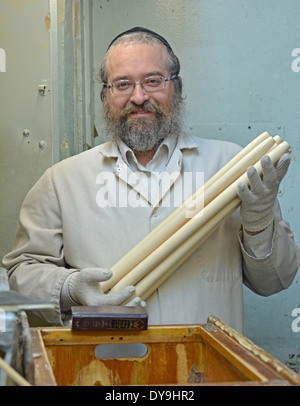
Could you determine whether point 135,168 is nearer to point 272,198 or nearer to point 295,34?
point 272,198

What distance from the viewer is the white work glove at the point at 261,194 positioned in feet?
5.37

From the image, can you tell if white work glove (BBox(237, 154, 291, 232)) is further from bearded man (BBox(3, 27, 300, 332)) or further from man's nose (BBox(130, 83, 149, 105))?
man's nose (BBox(130, 83, 149, 105))

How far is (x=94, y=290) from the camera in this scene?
1.57 m

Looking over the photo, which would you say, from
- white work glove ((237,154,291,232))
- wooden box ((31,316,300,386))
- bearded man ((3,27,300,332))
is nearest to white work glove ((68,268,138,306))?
bearded man ((3,27,300,332))

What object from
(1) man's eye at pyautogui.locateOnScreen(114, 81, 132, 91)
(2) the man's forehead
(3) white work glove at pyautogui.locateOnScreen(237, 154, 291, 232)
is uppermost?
(2) the man's forehead

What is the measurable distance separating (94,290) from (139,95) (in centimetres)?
71

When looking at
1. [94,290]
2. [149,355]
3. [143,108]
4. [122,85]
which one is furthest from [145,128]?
[149,355]

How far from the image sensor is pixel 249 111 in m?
2.65

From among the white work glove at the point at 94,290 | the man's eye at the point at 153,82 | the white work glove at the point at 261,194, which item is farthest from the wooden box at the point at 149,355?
the man's eye at the point at 153,82

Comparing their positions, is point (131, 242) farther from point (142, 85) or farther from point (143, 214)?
point (142, 85)

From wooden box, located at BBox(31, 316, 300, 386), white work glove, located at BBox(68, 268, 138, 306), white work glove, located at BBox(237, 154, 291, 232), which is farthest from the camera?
white work glove, located at BBox(237, 154, 291, 232)

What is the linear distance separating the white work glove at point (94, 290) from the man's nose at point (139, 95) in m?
0.65

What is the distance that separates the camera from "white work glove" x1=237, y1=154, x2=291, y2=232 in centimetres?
164

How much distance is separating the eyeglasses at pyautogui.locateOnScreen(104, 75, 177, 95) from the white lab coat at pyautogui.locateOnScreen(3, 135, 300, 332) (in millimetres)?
211
